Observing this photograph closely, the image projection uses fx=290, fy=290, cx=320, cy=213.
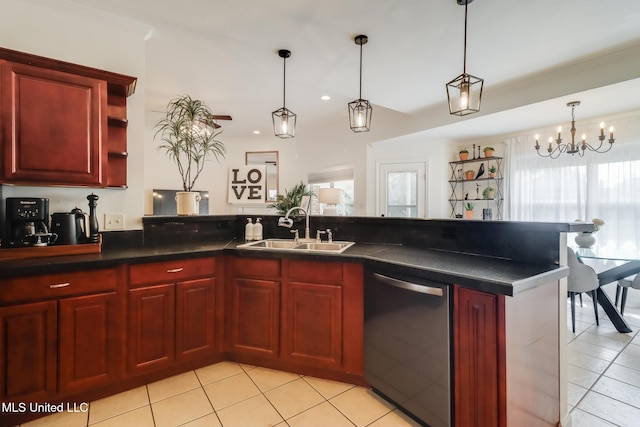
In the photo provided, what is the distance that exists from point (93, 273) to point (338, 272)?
1.48 meters

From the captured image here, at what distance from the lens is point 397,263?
5.41 ft

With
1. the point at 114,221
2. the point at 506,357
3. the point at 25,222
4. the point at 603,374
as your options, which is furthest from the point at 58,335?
the point at 603,374

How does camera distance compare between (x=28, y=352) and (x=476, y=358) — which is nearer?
(x=476, y=358)

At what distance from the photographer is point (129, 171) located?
7.50ft

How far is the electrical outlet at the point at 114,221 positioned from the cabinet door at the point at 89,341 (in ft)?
2.21

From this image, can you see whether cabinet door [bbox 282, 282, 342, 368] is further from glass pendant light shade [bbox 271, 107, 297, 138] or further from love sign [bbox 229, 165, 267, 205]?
love sign [bbox 229, 165, 267, 205]

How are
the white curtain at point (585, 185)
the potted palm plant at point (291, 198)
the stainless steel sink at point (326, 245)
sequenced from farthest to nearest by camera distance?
the potted palm plant at point (291, 198), the white curtain at point (585, 185), the stainless steel sink at point (326, 245)

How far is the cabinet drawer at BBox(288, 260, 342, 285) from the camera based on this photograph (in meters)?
1.95

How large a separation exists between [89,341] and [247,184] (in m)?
4.95

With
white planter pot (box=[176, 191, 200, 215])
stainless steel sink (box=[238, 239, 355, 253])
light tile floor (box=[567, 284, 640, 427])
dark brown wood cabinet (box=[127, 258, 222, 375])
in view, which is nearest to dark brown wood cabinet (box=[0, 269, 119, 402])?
dark brown wood cabinet (box=[127, 258, 222, 375])

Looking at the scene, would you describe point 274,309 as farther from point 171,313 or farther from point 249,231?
point 249,231

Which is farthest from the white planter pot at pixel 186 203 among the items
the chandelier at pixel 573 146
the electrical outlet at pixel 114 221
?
the chandelier at pixel 573 146

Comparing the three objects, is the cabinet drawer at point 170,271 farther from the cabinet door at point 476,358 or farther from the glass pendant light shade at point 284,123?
the cabinet door at point 476,358

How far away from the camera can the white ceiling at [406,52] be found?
84.4 inches
